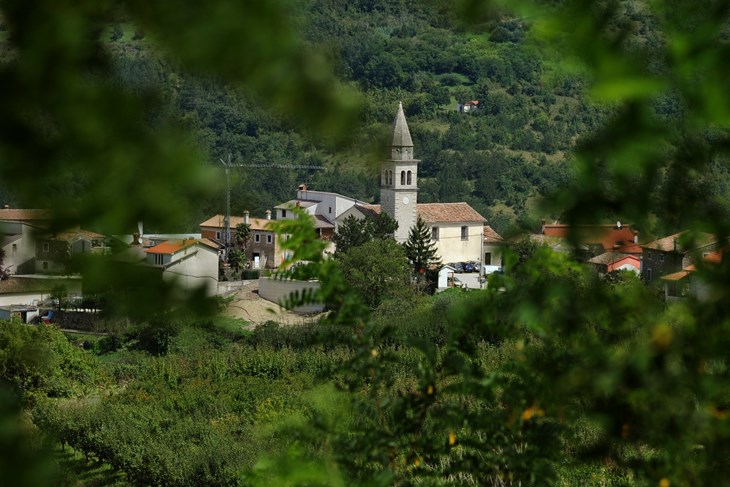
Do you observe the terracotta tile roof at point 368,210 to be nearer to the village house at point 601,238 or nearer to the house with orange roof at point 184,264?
the village house at point 601,238

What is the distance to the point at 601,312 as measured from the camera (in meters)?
1.02

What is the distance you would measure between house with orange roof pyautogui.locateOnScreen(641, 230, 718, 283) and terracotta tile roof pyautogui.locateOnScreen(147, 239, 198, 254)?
0.47 metres

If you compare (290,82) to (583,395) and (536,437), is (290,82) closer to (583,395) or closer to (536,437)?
(583,395)

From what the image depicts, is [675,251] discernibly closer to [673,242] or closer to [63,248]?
[673,242]

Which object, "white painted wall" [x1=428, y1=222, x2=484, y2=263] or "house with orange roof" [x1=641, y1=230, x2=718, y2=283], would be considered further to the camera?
"white painted wall" [x1=428, y1=222, x2=484, y2=263]

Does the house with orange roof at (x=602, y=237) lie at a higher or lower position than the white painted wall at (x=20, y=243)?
higher

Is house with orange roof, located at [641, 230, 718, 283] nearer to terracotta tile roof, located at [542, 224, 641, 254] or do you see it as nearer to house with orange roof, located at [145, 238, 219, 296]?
terracotta tile roof, located at [542, 224, 641, 254]

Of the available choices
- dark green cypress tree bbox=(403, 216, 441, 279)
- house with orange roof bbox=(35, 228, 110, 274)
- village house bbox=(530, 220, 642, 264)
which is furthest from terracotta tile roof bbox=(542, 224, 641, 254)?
dark green cypress tree bbox=(403, 216, 441, 279)

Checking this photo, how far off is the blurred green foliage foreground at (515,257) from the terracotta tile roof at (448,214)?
25.0m

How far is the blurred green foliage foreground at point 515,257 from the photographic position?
57 centimetres

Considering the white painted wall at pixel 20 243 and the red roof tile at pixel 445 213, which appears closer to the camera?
the white painted wall at pixel 20 243

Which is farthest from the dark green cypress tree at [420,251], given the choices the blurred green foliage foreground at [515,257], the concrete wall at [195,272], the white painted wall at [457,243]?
the concrete wall at [195,272]

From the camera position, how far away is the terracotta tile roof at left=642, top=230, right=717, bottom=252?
3.09ft

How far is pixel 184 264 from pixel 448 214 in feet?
86.0
